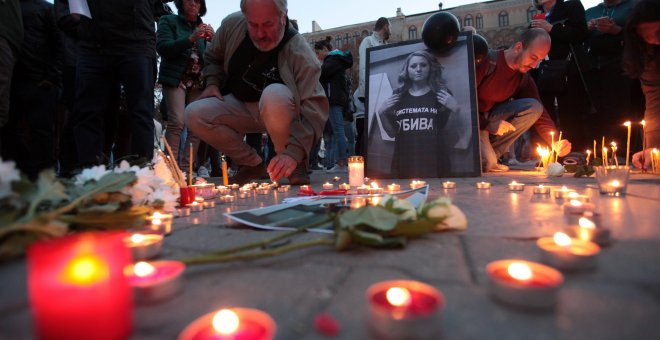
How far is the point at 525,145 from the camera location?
209 inches

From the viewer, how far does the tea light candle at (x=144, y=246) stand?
782 millimetres

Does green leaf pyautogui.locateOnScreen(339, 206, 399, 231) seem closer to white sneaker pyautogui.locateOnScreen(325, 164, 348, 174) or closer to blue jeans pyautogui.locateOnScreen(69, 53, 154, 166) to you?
blue jeans pyautogui.locateOnScreen(69, 53, 154, 166)

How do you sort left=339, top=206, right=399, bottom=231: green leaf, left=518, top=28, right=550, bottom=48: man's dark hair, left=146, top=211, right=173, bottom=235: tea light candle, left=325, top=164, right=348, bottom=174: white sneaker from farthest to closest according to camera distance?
left=325, top=164, right=348, bottom=174: white sneaker
left=518, top=28, right=550, bottom=48: man's dark hair
left=146, top=211, right=173, bottom=235: tea light candle
left=339, top=206, right=399, bottom=231: green leaf

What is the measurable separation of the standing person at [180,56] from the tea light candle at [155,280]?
107 inches

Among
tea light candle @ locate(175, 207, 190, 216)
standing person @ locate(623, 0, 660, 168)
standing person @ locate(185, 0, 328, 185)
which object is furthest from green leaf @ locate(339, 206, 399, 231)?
standing person @ locate(623, 0, 660, 168)

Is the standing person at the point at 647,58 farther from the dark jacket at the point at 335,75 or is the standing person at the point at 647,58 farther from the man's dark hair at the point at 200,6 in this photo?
the man's dark hair at the point at 200,6

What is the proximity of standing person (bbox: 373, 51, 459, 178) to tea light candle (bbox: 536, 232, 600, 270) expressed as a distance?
2236mm

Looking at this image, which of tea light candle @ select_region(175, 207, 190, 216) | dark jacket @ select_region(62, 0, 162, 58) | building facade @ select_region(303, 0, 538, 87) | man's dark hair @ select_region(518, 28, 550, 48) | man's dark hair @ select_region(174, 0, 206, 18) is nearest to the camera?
tea light candle @ select_region(175, 207, 190, 216)

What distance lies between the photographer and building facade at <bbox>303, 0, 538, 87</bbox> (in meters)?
20.1

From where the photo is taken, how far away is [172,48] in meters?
2.94

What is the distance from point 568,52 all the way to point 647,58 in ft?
4.73

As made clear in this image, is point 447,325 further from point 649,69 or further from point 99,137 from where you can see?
point 649,69

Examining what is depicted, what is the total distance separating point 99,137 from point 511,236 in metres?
2.44

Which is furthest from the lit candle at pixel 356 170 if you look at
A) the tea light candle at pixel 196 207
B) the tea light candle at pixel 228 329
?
the tea light candle at pixel 228 329
